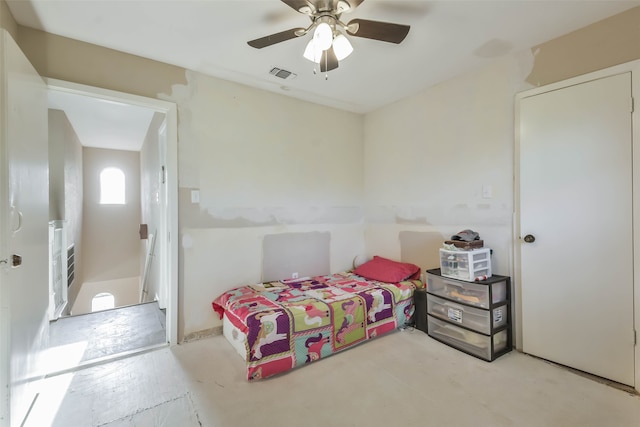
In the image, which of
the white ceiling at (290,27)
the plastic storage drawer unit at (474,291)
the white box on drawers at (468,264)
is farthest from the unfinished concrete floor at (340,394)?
the white ceiling at (290,27)

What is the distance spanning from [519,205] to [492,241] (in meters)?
0.39

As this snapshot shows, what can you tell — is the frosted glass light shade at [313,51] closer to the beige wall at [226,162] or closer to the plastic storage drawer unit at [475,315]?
the beige wall at [226,162]

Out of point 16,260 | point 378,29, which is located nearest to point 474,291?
point 378,29

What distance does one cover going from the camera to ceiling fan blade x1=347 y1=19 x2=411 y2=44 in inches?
62.5

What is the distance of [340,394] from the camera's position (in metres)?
1.85

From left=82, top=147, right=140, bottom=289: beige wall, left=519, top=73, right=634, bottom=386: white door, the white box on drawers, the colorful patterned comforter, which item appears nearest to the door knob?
the colorful patterned comforter

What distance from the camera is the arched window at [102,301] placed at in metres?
6.00

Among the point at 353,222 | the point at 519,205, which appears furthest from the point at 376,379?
the point at 353,222

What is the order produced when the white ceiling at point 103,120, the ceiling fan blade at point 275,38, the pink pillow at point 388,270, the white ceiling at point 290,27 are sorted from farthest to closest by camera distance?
the white ceiling at point 103,120
the pink pillow at point 388,270
the white ceiling at point 290,27
the ceiling fan blade at point 275,38

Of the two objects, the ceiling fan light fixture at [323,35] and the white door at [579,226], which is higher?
the ceiling fan light fixture at [323,35]

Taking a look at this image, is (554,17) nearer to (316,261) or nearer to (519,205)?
(519,205)

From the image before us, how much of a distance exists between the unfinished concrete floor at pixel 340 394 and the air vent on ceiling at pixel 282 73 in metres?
2.54

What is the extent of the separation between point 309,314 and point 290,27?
217 centimetres

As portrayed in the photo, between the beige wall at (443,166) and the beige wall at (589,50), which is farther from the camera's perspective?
the beige wall at (443,166)
